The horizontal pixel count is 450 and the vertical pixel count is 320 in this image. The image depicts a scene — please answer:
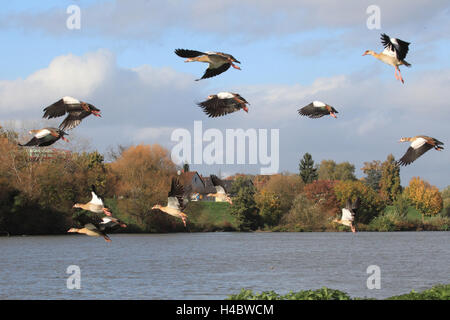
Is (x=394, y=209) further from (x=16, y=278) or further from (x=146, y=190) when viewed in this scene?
(x=16, y=278)

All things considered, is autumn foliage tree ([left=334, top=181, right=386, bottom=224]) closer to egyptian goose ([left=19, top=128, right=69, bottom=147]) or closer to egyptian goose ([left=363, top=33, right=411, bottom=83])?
egyptian goose ([left=363, top=33, right=411, bottom=83])

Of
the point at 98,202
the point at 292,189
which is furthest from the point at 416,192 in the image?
the point at 98,202

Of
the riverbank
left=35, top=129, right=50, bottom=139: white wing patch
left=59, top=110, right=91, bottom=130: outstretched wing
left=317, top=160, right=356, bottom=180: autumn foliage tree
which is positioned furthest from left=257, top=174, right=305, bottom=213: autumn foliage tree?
left=35, top=129, right=50, bottom=139: white wing patch

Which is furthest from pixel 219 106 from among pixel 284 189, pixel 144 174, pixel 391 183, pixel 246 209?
pixel 391 183

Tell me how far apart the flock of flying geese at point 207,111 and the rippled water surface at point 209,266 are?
594 inches

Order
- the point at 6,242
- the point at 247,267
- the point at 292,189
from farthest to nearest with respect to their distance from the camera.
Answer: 1. the point at 292,189
2. the point at 6,242
3. the point at 247,267

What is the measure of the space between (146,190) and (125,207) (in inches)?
293

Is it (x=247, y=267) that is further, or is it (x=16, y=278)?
(x=247, y=267)

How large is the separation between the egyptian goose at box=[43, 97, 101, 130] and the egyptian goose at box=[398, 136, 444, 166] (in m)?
6.59

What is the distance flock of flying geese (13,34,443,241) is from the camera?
504 inches

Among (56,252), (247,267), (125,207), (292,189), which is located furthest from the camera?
(292,189)

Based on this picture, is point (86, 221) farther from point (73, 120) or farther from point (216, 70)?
point (216, 70)

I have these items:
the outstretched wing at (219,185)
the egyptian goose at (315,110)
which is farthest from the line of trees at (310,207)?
the egyptian goose at (315,110)
